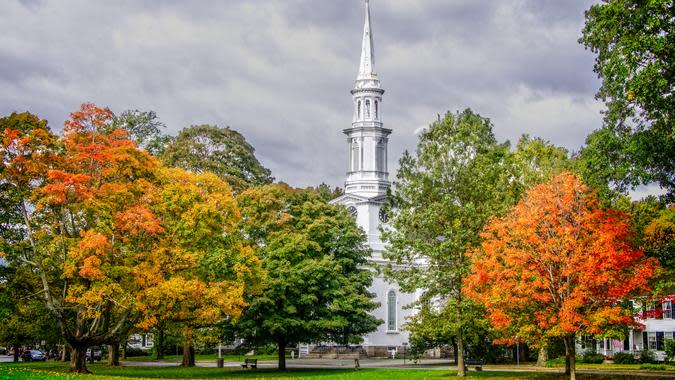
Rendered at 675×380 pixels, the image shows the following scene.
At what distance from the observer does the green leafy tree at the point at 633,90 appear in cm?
2622

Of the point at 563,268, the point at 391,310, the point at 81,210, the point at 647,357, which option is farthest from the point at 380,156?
the point at 563,268

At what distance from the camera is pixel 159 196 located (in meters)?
36.0

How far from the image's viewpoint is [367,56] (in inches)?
2975

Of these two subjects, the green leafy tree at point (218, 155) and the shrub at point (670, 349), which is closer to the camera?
the shrub at point (670, 349)

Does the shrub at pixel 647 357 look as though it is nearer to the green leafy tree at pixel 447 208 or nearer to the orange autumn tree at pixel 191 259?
the green leafy tree at pixel 447 208

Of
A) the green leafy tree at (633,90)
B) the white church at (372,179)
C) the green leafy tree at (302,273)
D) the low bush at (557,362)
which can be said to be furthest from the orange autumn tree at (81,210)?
the white church at (372,179)

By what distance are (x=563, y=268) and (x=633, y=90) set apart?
299 inches

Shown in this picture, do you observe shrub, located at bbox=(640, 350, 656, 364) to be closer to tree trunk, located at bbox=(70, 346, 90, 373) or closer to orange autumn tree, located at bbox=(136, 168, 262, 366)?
orange autumn tree, located at bbox=(136, 168, 262, 366)

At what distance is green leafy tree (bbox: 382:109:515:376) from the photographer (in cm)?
3691

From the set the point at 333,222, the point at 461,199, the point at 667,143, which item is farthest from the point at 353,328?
the point at 667,143

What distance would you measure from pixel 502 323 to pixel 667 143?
9.45 m

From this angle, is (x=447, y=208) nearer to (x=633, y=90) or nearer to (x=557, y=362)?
(x=633, y=90)

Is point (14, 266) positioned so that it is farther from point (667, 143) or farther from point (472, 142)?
point (667, 143)

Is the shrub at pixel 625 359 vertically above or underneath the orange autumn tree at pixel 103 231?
underneath
